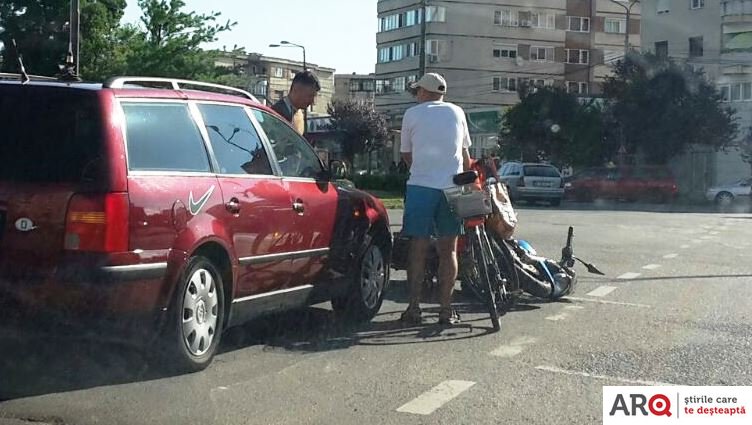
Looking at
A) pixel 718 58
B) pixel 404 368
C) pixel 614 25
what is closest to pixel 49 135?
pixel 404 368

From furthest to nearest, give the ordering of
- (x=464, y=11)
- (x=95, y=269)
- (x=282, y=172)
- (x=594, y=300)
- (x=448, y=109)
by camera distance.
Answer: (x=464, y=11), (x=594, y=300), (x=448, y=109), (x=282, y=172), (x=95, y=269)

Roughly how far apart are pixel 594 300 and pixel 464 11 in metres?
67.0

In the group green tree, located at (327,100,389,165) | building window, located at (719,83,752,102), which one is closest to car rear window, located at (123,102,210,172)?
building window, located at (719,83,752,102)

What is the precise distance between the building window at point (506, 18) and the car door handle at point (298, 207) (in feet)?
230

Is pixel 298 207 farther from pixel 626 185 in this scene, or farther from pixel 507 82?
pixel 507 82

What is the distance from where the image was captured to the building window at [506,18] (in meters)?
74.6

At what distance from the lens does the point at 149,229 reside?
5.38 meters

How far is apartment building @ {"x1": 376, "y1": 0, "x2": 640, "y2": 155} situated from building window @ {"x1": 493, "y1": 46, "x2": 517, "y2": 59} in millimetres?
79

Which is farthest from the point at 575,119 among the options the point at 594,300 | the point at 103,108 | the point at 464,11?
the point at 103,108

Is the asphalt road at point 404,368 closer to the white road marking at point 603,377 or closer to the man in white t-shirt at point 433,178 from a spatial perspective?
the white road marking at point 603,377

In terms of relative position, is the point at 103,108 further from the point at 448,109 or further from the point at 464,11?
the point at 464,11

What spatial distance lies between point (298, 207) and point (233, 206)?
83 cm

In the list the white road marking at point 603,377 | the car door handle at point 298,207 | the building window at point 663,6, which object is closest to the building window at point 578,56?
the building window at point 663,6

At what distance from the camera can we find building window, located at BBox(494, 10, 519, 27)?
245ft
